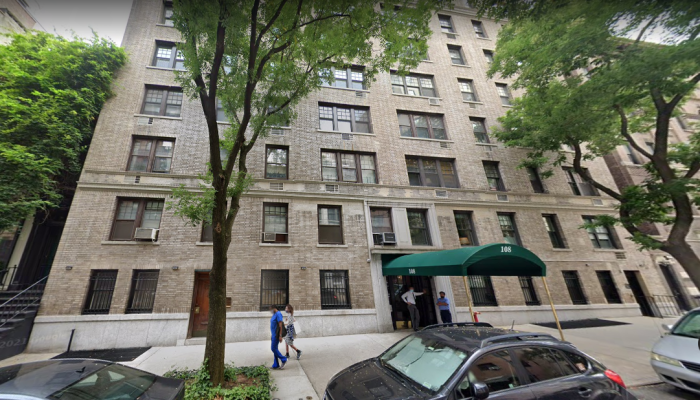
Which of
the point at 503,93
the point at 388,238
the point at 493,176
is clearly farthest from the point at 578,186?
the point at 388,238

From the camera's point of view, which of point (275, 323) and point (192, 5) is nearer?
point (192, 5)

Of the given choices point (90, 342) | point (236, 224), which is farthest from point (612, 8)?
point (90, 342)

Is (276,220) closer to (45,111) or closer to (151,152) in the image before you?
(151,152)

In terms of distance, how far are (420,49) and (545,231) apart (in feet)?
42.3

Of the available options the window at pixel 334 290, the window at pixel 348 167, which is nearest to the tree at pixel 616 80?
the window at pixel 348 167

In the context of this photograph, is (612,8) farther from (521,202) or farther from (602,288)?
(602,288)

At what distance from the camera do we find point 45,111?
10359mm

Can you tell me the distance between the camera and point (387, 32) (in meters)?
8.97

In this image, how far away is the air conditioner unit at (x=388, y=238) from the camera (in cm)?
1274

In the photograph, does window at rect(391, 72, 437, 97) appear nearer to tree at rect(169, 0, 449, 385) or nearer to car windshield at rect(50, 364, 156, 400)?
tree at rect(169, 0, 449, 385)

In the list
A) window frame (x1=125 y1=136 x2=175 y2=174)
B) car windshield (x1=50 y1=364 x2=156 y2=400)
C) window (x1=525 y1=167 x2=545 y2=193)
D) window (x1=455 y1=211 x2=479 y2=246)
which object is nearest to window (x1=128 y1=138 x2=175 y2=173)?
window frame (x1=125 y1=136 x2=175 y2=174)

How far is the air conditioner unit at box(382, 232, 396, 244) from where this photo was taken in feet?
41.8

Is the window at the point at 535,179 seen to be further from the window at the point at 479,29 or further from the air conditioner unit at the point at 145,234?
the air conditioner unit at the point at 145,234

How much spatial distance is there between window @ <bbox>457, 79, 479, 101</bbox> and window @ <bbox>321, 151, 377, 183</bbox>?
9.28 m
